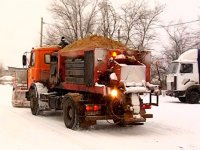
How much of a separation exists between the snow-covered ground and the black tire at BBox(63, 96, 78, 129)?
23cm

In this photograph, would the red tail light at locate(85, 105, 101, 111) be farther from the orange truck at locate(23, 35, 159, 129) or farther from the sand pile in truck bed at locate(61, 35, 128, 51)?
the sand pile in truck bed at locate(61, 35, 128, 51)

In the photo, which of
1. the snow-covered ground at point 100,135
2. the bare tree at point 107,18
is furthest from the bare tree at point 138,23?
the snow-covered ground at point 100,135

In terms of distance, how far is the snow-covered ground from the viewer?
399 inches

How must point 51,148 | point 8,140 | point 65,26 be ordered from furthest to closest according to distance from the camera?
point 65,26 < point 8,140 < point 51,148

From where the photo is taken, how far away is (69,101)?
1315 cm

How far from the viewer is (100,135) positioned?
39.3 ft

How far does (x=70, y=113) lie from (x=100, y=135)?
159cm

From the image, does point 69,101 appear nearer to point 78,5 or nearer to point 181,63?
point 181,63

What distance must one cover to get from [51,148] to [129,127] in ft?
14.9

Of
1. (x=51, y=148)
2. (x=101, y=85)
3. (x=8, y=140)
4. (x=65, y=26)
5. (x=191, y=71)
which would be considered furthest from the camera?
(x=65, y=26)

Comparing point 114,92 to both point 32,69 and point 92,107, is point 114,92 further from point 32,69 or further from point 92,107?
point 32,69

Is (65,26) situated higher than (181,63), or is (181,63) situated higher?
(65,26)

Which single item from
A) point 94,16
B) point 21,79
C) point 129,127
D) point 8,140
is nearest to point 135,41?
point 94,16

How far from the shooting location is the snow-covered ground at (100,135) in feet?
33.2
